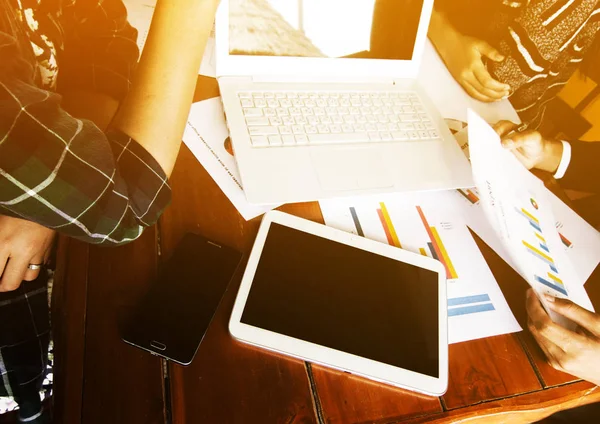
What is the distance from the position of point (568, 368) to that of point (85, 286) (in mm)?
681

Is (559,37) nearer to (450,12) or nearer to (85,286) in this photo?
(450,12)

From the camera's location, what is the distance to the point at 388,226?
70cm

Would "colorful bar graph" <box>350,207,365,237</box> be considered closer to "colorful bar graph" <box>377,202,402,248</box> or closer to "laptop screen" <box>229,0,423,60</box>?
"colorful bar graph" <box>377,202,402,248</box>


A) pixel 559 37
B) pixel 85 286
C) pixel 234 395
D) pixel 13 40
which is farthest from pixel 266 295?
pixel 559 37

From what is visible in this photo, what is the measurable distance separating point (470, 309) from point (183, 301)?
421mm

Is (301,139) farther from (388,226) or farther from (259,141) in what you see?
(388,226)

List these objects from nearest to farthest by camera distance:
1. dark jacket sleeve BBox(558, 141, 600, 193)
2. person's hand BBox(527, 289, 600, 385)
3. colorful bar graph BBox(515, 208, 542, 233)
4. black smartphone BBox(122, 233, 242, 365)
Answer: black smartphone BBox(122, 233, 242, 365), person's hand BBox(527, 289, 600, 385), colorful bar graph BBox(515, 208, 542, 233), dark jacket sleeve BBox(558, 141, 600, 193)

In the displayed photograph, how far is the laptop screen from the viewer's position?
2.36ft

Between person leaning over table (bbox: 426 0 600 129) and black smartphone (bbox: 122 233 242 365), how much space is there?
2.39 feet

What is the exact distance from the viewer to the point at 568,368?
0.61 meters

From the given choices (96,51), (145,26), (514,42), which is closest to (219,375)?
(96,51)

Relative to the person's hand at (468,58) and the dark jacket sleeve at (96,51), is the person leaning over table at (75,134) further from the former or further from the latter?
the person's hand at (468,58)

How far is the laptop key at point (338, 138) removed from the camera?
0.74 meters

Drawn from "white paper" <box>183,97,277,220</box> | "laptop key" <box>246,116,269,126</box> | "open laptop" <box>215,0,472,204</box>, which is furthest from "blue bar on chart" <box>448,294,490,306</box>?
"laptop key" <box>246,116,269,126</box>
